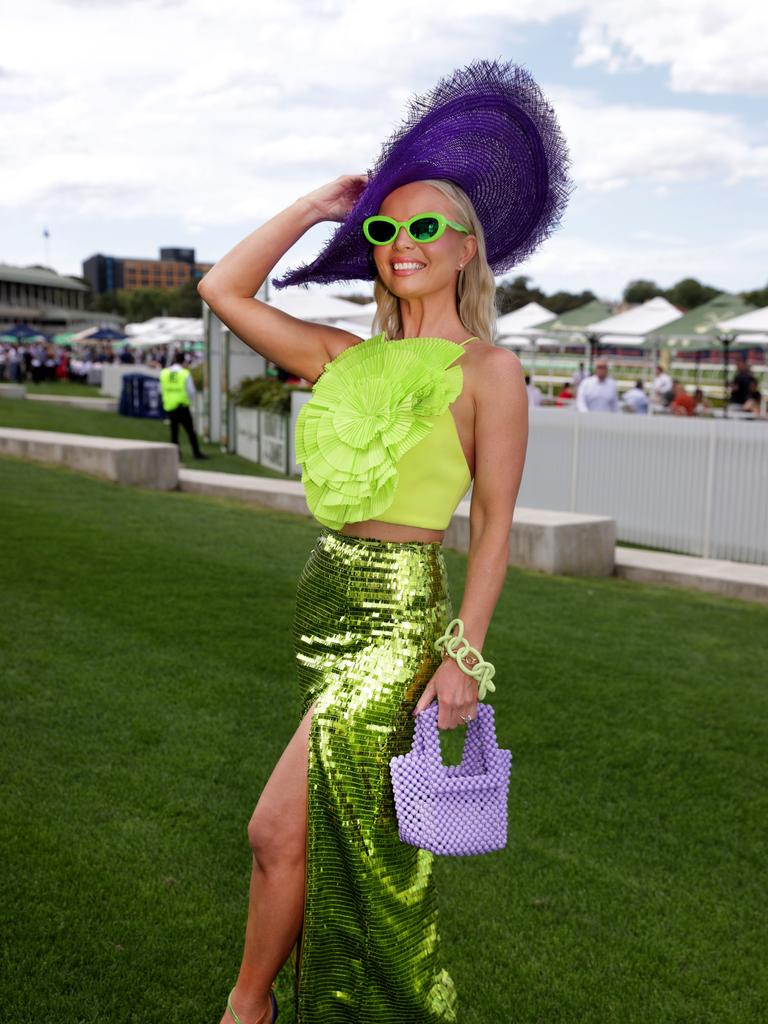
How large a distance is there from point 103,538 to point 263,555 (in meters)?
1.35

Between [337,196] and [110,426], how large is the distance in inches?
884

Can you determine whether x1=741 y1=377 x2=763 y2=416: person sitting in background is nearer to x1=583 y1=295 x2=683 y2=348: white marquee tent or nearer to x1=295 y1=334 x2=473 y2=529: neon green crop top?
x1=583 y1=295 x2=683 y2=348: white marquee tent

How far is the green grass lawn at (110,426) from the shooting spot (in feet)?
59.6

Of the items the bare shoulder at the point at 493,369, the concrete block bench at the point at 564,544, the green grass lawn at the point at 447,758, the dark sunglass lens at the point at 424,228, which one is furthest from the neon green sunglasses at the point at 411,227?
the concrete block bench at the point at 564,544

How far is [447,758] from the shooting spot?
194 inches

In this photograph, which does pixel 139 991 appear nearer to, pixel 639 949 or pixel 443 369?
pixel 639 949

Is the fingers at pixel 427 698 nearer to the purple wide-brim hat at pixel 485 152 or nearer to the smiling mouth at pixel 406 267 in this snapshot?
the smiling mouth at pixel 406 267

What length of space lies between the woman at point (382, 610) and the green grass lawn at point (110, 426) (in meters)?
14.6

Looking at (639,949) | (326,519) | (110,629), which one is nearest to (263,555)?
(110,629)

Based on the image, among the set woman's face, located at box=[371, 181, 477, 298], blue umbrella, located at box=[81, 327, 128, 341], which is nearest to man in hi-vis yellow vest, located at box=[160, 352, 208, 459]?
woman's face, located at box=[371, 181, 477, 298]

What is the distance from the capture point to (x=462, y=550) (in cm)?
991

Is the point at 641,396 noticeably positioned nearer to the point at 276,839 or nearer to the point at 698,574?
the point at 698,574

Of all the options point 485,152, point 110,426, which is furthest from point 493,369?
point 110,426

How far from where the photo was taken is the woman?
2.41m
